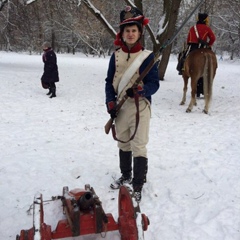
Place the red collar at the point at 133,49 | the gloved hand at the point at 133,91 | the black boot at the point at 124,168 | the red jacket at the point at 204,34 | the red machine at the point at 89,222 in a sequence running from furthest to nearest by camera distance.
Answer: the red jacket at the point at 204,34 < the black boot at the point at 124,168 < the red collar at the point at 133,49 < the gloved hand at the point at 133,91 < the red machine at the point at 89,222

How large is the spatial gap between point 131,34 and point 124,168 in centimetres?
169

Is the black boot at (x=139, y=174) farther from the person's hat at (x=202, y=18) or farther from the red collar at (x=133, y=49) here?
the person's hat at (x=202, y=18)

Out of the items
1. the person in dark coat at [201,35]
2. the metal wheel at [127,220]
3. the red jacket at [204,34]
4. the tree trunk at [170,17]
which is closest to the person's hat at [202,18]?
the person in dark coat at [201,35]

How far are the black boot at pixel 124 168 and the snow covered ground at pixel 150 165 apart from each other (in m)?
0.17

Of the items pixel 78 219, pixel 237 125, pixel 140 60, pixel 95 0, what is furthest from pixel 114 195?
pixel 95 0

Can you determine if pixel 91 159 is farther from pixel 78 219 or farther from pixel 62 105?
pixel 62 105

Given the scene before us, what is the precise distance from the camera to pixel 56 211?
330cm

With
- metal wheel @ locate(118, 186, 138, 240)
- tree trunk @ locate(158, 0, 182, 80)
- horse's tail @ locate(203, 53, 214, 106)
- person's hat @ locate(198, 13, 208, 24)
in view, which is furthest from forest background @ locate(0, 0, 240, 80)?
metal wheel @ locate(118, 186, 138, 240)

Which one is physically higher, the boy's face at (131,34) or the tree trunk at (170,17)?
the tree trunk at (170,17)

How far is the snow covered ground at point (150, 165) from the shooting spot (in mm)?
3234

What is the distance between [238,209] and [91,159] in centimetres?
235

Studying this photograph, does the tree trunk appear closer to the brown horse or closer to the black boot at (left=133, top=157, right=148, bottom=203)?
the brown horse

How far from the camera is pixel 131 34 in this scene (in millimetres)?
3221

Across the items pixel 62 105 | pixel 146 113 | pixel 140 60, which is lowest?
pixel 62 105
